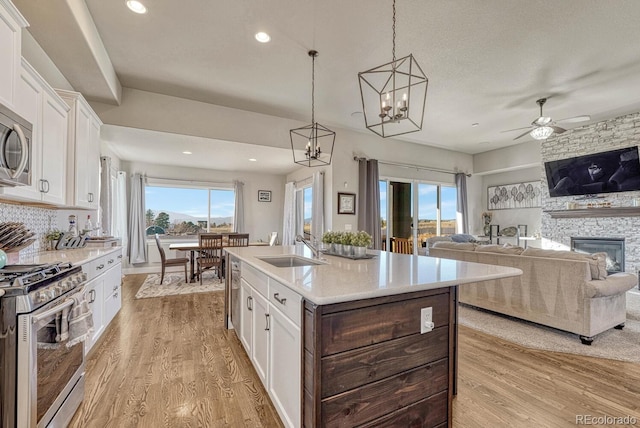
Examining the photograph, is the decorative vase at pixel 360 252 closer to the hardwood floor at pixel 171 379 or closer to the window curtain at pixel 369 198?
the hardwood floor at pixel 171 379

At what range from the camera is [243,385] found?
224 cm

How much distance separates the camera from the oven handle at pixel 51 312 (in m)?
1.46

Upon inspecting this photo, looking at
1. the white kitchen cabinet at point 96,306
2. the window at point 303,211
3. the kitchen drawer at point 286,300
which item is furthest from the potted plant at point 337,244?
the window at point 303,211

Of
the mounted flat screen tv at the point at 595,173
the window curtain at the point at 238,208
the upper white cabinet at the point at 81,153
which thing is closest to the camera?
the upper white cabinet at the point at 81,153

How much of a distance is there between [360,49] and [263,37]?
1.01 m

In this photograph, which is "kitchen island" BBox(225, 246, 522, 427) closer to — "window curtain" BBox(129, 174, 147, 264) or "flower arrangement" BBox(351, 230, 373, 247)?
"flower arrangement" BBox(351, 230, 373, 247)

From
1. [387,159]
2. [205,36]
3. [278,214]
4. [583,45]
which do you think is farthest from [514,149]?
[205,36]

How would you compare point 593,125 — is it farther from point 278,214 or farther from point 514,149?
point 278,214

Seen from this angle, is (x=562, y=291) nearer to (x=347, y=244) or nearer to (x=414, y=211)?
(x=347, y=244)

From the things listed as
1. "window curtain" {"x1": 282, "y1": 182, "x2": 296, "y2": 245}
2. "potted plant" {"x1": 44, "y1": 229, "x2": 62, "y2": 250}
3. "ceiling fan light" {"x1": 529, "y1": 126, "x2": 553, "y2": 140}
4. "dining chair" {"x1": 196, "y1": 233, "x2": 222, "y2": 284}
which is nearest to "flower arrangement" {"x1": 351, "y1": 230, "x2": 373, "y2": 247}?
"potted plant" {"x1": 44, "y1": 229, "x2": 62, "y2": 250}

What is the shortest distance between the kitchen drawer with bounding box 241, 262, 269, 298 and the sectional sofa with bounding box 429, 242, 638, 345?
10.1 feet

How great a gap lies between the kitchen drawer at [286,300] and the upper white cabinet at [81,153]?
246cm

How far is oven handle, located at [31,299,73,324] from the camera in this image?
1.46 meters

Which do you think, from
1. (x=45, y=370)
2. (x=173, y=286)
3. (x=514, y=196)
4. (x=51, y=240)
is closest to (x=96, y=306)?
(x=51, y=240)
